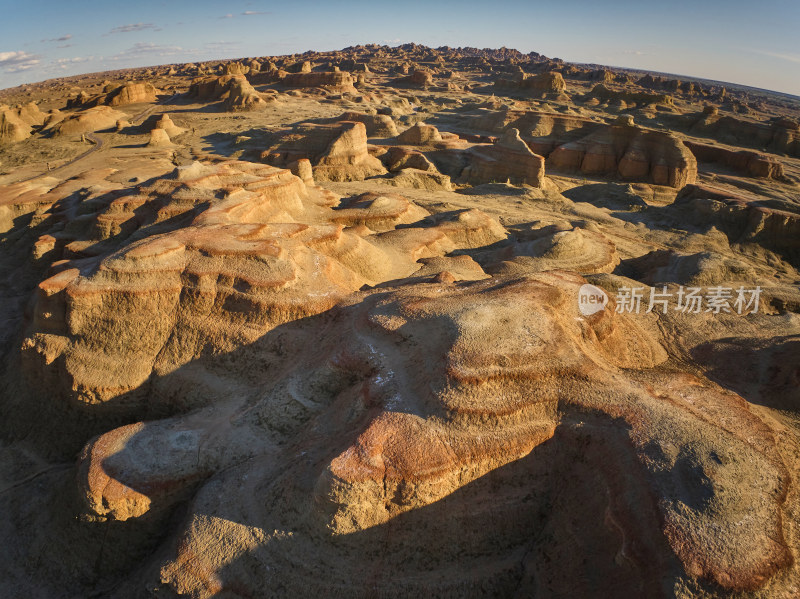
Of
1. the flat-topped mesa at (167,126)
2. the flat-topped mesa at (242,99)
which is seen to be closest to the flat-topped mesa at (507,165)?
the flat-topped mesa at (167,126)

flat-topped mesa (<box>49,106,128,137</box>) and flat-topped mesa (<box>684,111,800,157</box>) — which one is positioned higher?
flat-topped mesa (<box>684,111,800,157</box>)

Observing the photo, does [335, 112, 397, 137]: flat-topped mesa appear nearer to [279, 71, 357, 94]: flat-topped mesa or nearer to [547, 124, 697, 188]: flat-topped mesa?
[547, 124, 697, 188]: flat-topped mesa

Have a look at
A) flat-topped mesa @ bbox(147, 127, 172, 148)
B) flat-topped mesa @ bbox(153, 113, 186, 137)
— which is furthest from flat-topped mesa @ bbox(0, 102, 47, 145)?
flat-topped mesa @ bbox(147, 127, 172, 148)

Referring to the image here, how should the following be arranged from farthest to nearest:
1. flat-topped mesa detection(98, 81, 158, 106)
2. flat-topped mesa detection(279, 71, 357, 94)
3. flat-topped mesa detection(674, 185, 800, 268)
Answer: flat-topped mesa detection(279, 71, 357, 94)
flat-topped mesa detection(98, 81, 158, 106)
flat-topped mesa detection(674, 185, 800, 268)

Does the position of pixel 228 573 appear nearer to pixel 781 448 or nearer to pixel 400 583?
pixel 400 583

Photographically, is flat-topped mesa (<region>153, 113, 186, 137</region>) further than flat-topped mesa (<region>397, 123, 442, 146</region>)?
Yes

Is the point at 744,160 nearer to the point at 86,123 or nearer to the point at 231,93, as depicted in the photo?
the point at 231,93

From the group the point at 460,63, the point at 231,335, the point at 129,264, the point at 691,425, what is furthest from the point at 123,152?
the point at 460,63

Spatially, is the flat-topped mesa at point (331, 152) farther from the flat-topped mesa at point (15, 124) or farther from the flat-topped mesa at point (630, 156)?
the flat-topped mesa at point (15, 124)
